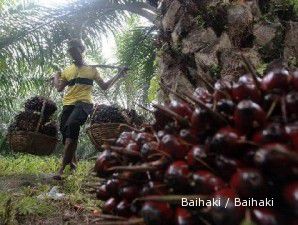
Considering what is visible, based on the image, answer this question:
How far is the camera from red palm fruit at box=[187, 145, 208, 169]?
75cm

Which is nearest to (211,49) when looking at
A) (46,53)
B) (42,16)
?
(46,53)

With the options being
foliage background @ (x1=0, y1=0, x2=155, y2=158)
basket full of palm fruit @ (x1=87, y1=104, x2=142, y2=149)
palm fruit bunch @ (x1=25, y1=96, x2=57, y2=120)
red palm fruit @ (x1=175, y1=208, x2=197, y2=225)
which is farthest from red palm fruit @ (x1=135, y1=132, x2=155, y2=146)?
palm fruit bunch @ (x1=25, y1=96, x2=57, y2=120)

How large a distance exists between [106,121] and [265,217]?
4312 millimetres

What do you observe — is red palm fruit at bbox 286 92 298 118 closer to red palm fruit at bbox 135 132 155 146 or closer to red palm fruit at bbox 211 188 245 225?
red palm fruit at bbox 211 188 245 225

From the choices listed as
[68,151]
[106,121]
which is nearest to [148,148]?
[68,151]

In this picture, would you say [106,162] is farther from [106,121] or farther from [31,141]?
[31,141]

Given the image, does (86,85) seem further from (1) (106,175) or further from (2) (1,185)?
(1) (106,175)

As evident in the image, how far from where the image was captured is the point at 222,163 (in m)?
0.71

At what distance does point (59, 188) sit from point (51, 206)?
3.03 ft

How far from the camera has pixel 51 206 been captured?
3090 millimetres

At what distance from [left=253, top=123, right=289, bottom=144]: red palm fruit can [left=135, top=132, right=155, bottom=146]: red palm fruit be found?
275 millimetres

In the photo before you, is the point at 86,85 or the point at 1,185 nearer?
the point at 1,185

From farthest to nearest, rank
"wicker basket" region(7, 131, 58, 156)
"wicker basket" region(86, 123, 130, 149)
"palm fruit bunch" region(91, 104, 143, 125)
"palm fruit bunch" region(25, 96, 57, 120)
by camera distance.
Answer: "palm fruit bunch" region(25, 96, 57, 120), "wicker basket" region(7, 131, 58, 156), "palm fruit bunch" region(91, 104, 143, 125), "wicker basket" region(86, 123, 130, 149)

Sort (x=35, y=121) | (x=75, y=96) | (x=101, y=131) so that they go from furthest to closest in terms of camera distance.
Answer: (x=35, y=121), (x=75, y=96), (x=101, y=131)
